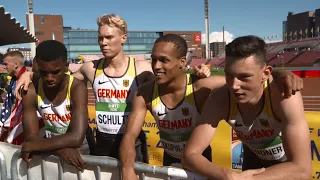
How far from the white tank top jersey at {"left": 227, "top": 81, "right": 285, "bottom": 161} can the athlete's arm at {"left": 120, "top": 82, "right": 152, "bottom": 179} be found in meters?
0.78

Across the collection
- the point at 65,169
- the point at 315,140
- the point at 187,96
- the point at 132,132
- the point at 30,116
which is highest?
the point at 187,96

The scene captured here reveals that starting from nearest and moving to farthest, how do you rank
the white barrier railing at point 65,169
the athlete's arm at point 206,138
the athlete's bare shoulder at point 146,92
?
1. the athlete's arm at point 206,138
2. the white barrier railing at point 65,169
3. the athlete's bare shoulder at point 146,92

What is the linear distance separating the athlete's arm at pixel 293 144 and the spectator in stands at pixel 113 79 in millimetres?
1692

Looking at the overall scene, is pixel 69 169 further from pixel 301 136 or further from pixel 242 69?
pixel 301 136

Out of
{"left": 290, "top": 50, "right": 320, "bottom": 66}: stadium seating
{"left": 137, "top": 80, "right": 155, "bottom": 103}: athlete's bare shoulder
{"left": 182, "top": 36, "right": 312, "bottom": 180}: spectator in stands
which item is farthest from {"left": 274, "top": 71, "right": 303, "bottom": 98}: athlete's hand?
{"left": 290, "top": 50, "right": 320, "bottom": 66}: stadium seating

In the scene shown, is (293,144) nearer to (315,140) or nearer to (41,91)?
(41,91)

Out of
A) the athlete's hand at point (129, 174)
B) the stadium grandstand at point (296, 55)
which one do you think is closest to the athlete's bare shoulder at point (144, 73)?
the athlete's hand at point (129, 174)

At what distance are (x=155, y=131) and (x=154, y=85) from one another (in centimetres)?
255

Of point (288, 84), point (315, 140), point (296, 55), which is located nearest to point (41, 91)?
point (288, 84)

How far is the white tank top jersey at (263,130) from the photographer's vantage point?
87.9 inches

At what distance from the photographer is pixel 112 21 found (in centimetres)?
333

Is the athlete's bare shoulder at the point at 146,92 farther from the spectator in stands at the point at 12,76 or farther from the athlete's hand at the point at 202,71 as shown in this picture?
the spectator in stands at the point at 12,76

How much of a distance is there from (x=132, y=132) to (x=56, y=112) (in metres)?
0.80

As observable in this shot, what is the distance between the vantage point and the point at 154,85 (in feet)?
9.48
